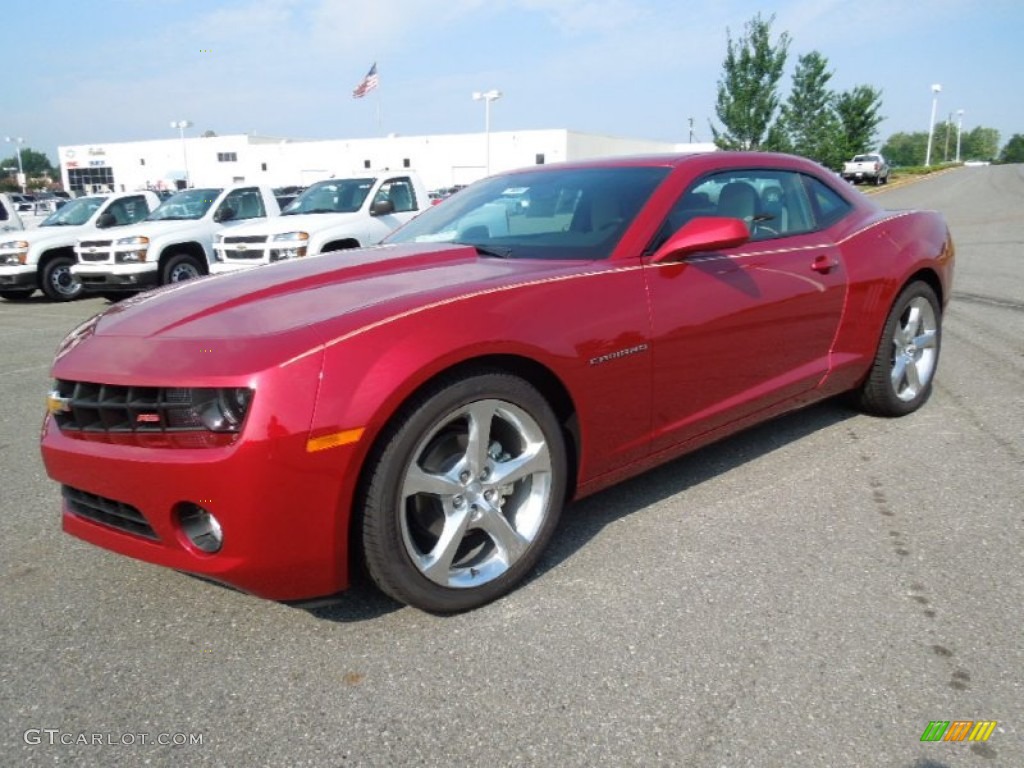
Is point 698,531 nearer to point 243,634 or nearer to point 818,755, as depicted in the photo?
point 818,755

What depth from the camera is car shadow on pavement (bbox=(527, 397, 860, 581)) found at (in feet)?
10.1

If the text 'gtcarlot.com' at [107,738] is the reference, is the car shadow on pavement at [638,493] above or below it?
above

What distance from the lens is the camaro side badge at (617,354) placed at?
9.02 ft

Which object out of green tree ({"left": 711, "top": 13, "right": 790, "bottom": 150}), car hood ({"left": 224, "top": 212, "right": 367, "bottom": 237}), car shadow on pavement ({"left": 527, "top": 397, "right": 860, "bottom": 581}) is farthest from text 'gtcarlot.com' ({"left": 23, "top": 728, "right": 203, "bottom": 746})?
green tree ({"left": 711, "top": 13, "right": 790, "bottom": 150})

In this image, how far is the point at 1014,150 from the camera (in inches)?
5153

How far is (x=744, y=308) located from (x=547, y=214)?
93 centimetres

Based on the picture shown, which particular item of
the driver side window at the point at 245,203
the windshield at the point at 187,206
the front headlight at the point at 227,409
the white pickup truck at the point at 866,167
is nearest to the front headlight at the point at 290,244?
the driver side window at the point at 245,203

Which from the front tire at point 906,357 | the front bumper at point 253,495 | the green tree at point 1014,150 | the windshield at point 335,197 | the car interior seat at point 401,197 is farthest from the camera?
the green tree at point 1014,150

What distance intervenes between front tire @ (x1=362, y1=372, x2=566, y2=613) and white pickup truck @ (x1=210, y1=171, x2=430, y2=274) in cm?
713

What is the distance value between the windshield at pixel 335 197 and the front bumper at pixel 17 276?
4.49 meters

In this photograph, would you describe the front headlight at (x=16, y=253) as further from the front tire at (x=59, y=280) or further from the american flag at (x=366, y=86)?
the american flag at (x=366, y=86)

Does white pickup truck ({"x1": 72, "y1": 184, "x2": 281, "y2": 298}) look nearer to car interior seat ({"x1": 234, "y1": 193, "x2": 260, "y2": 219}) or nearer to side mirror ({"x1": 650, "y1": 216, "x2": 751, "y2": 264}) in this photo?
car interior seat ({"x1": 234, "y1": 193, "x2": 260, "y2": 219})

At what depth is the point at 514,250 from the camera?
323 cm

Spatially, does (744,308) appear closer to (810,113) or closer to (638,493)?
(638,493)
